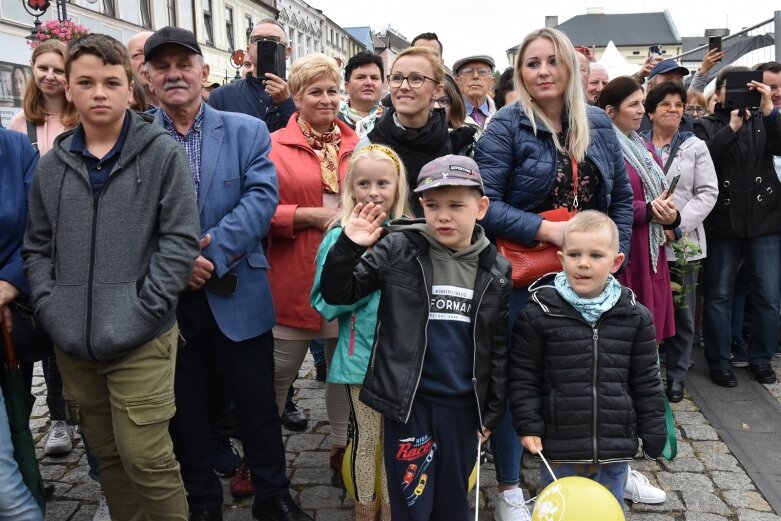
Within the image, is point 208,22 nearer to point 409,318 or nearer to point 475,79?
point 475,79

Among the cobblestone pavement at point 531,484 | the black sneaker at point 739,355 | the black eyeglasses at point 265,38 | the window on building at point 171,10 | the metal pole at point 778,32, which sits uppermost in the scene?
the window on building at point 171,10

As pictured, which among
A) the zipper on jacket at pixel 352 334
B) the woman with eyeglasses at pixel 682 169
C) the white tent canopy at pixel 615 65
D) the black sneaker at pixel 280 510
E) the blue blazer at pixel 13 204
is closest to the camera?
the blue blazer at pixel 13 204

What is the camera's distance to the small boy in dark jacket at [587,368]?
254 centimetres

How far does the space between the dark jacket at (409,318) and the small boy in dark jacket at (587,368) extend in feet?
0.47

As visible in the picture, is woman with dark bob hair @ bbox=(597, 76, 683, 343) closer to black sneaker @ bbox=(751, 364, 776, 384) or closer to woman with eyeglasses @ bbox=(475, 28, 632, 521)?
woman with eyeglasses @ bbox=(475, 28, 632, 521)

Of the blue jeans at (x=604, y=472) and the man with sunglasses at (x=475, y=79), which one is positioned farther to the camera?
the man with sunglasses at (x=475, y=79)

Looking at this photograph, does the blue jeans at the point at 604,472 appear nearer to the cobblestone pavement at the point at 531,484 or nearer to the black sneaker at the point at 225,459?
the cobblestone pavement at the point at 531,484

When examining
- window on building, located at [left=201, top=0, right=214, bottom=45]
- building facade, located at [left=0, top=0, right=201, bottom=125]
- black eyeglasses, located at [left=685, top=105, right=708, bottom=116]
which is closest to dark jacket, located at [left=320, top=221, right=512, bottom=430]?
black eyeglasses, located at [left=685, top=105, right=708, bottom=116]

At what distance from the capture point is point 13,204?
2719mm

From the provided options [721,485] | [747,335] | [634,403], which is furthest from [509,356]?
[747,335]

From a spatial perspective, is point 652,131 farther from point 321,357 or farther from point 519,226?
point 321,357

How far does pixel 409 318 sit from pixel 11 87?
717 inches

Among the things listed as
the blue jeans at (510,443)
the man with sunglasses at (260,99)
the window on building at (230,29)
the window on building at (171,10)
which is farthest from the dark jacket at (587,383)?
the window on building at (230,29)

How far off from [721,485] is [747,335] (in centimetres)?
279
